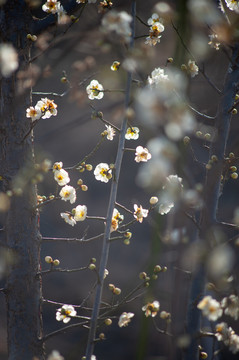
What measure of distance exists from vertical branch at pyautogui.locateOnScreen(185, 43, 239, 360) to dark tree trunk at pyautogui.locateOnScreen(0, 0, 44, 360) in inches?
22.3

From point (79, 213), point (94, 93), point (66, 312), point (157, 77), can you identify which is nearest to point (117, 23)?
point (157, 77)

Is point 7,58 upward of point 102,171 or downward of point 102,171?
upward

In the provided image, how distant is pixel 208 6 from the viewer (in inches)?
40.1

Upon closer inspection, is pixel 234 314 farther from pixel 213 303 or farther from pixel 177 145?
pixel 177 145

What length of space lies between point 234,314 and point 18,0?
1281 mm

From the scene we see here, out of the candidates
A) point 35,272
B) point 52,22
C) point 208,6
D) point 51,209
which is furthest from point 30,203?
point 51,209

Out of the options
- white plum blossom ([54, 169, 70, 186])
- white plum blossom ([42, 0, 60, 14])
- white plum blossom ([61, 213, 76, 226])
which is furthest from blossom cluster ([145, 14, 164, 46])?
white plum blossom ([61, 213, 76, 226])

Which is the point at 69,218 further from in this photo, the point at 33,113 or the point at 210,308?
the point at 210,308

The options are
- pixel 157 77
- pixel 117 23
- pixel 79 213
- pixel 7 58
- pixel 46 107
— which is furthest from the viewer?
pixel 46 107

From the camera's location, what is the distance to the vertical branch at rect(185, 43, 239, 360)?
3.64 ft

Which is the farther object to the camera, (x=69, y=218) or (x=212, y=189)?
(x=69, y=218)

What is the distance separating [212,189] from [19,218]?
2.27 feet

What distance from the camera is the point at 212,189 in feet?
3.81

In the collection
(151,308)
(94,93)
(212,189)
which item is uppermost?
(94,93)
